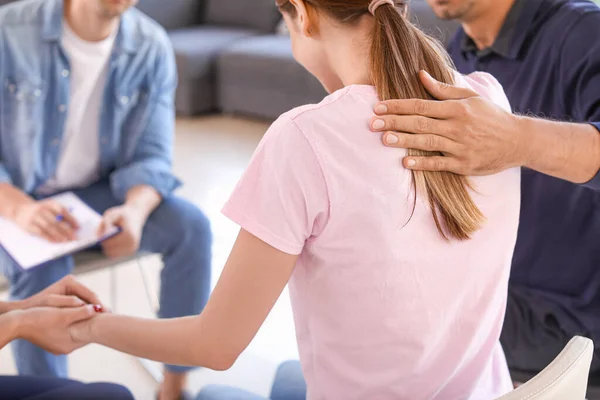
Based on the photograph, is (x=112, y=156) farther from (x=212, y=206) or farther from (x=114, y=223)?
(x=212, y=206)

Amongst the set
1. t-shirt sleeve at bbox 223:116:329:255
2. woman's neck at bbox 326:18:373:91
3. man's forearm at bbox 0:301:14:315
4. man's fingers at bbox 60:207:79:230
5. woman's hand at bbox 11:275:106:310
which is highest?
woman's neck at bbox 326:18:373:91

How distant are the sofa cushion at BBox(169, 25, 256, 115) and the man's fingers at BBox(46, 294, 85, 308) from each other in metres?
3.48

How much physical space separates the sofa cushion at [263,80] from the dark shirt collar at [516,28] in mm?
2528

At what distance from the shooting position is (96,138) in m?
2.14

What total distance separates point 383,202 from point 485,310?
0.83ft

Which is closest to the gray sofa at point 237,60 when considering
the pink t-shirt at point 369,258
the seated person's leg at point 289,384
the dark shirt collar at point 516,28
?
the dark shirt collar at point 516,28

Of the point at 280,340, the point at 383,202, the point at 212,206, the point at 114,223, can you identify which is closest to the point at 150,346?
the point at 383,202

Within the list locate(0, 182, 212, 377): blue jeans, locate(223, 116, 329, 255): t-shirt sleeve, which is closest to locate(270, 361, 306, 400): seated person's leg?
locate(223, 116, 329, 255): t-shirt sleeve

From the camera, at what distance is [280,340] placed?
245 centimetres

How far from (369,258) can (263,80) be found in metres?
3.66

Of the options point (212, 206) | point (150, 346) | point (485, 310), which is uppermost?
point (485, 310)

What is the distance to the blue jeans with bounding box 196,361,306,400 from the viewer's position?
130 cm

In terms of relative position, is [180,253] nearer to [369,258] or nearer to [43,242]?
[43,242]

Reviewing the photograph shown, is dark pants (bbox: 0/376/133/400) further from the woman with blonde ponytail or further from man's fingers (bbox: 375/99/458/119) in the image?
man's fingers (bbox: 375/99/458/119)
